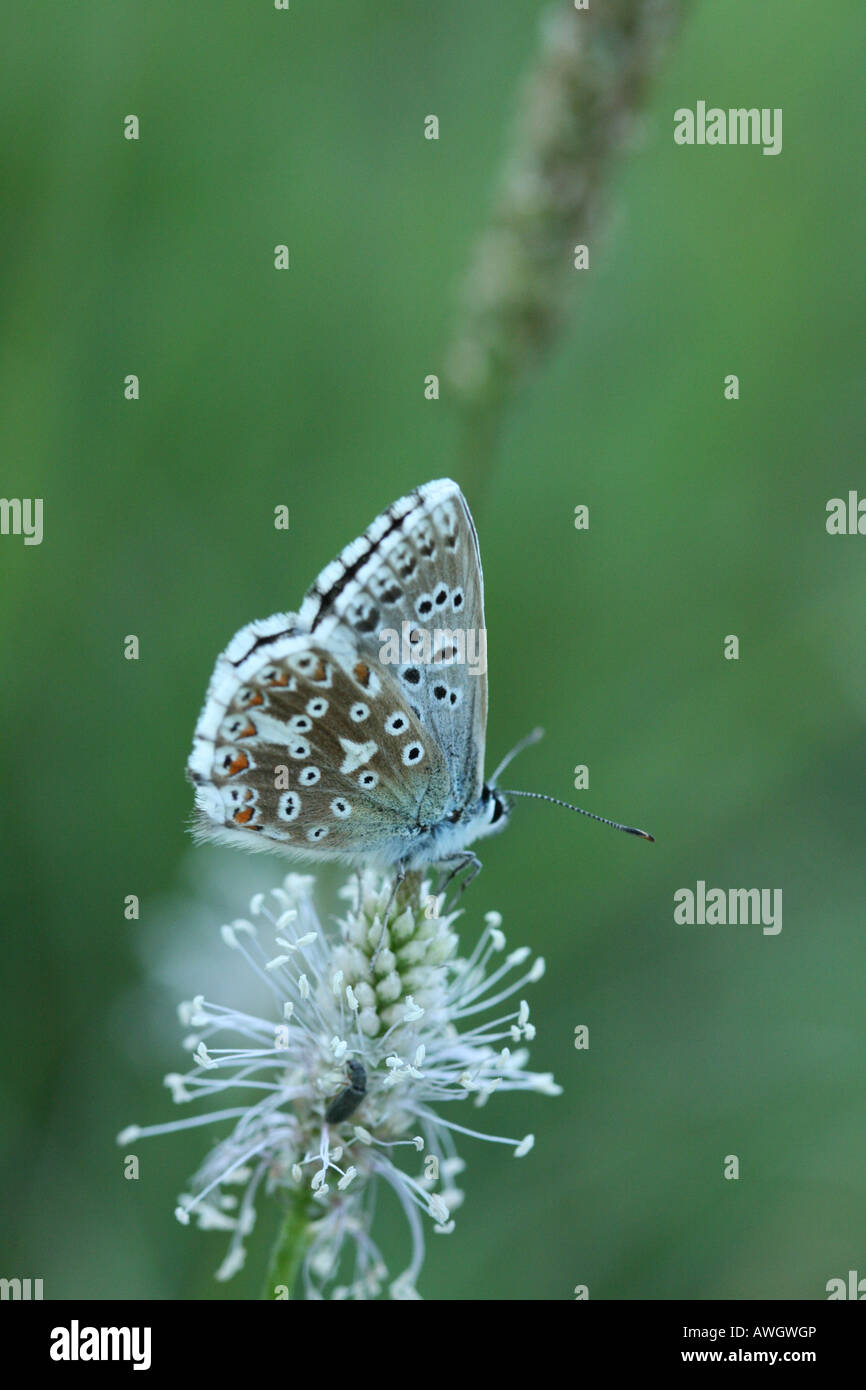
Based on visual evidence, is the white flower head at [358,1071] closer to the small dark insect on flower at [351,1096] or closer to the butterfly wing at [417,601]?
the small dark insect on flower at [351,1096]

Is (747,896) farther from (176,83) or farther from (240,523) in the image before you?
(176,83)

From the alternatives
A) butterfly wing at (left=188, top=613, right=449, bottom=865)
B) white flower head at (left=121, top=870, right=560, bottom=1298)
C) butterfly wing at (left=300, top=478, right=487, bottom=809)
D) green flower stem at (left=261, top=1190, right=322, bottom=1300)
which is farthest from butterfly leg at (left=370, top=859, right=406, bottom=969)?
green flower stem at (left=261, top=1190, right=322, bottom=1300)

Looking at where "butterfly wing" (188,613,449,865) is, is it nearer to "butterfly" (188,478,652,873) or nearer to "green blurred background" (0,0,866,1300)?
"butterfly" (188,478,652,873)

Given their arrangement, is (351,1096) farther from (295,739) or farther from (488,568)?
(488,568)

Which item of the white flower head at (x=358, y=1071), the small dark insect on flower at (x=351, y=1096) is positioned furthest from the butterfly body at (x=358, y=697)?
the small dark insect on flower at (x=351, y=1096)

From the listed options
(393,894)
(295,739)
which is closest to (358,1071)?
→ (393,894)

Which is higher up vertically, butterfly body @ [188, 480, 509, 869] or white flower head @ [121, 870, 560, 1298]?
butterfly body @ [188, 480, 509, 869]

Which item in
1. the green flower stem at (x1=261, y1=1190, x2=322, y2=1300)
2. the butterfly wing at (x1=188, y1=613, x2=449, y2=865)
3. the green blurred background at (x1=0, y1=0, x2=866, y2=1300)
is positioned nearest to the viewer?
the green flower stem at (x1=261, y1=1190, x2=322, y2=1300)
